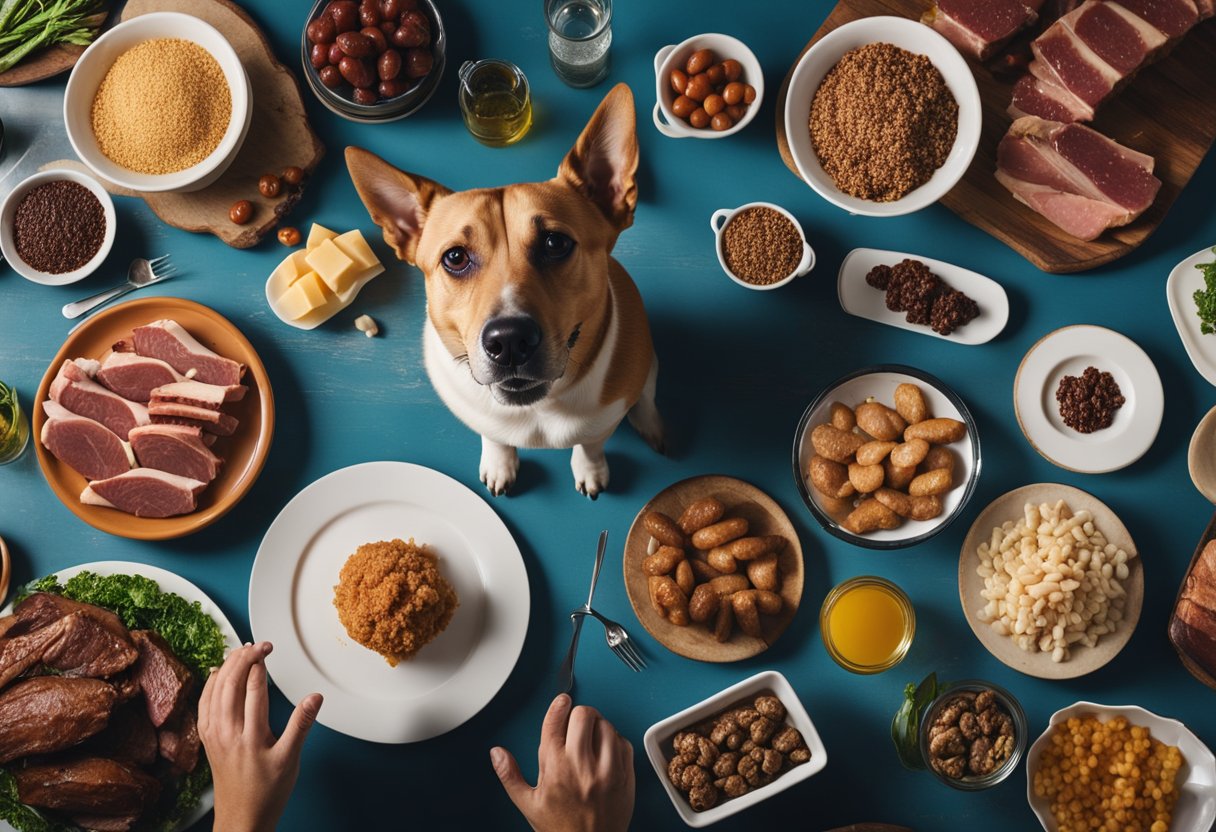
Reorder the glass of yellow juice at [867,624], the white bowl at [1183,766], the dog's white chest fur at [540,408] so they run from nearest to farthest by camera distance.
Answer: the dog's white chest fur at [540,408] → the white bowl at [1183,766] → the glass of yellow juice at [867,624]

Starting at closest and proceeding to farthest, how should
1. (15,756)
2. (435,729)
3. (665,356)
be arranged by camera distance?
(15,756) < (435,729) < (665,356)

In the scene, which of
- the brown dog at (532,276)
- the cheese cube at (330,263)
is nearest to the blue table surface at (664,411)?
the cheese cube at (330,263)

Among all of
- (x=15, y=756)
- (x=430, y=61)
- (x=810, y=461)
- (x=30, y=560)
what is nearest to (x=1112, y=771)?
(x=810, y=461)

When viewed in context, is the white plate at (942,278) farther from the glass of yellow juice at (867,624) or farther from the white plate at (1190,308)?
the glass of yellow juice at (867,624)

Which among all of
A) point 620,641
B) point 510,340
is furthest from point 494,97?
point 620,641

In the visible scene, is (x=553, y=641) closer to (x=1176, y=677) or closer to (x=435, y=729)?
(x=435, y=729)

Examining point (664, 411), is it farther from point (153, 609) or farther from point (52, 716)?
point (52, 716)
